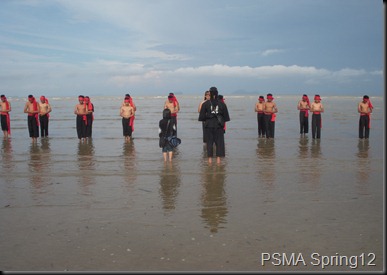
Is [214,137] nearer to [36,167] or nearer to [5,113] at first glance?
[36,167]

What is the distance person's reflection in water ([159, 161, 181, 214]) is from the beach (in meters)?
0.02

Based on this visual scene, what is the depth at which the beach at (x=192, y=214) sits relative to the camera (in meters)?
4.15

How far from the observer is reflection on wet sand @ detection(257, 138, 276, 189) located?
7844mm

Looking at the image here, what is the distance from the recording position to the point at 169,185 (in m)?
7.36

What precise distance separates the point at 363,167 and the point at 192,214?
17.9ft

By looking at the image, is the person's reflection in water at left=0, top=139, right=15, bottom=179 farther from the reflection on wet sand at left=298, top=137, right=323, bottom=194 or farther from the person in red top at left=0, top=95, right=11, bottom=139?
the reflection on wet sand at left=298, top=137, right=323, bottom=194

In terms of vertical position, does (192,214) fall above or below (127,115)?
below

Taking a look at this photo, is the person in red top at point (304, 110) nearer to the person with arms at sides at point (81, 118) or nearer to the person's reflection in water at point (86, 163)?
the person's reflection in water at point (86, 163)

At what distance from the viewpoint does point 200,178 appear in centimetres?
796

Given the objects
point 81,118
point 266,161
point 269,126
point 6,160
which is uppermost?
point 81,118

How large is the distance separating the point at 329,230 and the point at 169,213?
2.26 m

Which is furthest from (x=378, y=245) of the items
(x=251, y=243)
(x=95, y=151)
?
(x=95, y=151)

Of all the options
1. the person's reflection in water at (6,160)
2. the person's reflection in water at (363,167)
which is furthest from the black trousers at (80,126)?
the person's reflection in water at (363,167)

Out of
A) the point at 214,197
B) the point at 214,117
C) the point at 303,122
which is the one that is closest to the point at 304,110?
the point at 303,122
